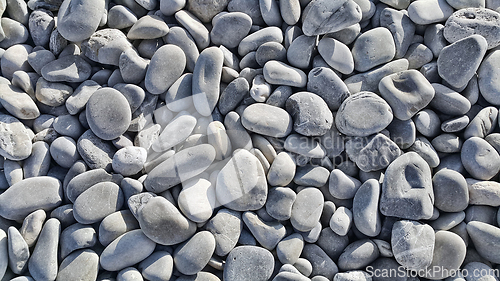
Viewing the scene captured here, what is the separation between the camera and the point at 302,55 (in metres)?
1.36

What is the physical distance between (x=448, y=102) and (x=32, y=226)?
1.52 meters

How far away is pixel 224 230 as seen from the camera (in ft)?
3.93

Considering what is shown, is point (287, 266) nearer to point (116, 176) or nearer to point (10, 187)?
point (116, 176)

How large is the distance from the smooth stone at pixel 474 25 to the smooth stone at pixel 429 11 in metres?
0.04

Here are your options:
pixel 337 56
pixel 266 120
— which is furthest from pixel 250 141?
pixel 337 56

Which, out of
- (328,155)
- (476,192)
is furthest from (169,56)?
(476,192)

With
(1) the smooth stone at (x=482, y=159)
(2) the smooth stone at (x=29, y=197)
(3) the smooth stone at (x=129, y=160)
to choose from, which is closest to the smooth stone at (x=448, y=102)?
(1) the smooth stone at (x=482, y=159)

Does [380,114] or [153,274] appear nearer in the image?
[153,274]

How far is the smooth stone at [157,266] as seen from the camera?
1.14 meters

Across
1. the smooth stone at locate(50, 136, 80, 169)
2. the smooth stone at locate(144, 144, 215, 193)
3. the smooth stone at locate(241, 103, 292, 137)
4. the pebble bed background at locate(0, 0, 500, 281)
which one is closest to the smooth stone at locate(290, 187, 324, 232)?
the pebble bed background at locate(0, 0, 500, 281)

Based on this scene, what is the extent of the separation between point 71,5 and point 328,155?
3.69ft

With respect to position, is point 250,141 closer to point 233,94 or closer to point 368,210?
point 233,94

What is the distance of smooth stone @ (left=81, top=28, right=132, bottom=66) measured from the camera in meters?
1.36

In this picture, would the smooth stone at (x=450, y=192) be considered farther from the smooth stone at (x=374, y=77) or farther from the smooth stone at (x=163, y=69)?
the smooth stone at (x=163, y=69)
